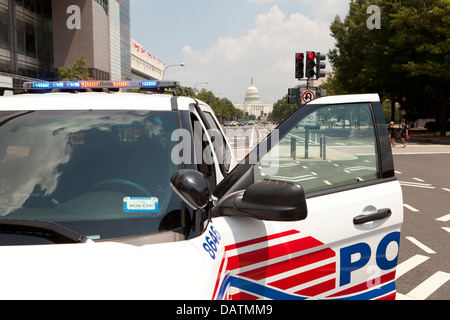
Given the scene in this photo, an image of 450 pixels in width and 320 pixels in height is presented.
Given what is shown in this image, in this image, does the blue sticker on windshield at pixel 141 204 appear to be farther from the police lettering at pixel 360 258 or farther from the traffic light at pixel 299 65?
the traffic light at pixel 299 65

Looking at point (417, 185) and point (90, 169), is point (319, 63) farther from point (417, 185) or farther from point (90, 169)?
point (90, 169)

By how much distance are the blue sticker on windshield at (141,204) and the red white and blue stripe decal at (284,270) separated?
39cm

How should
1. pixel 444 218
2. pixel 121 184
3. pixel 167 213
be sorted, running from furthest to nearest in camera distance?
pixel 444 218 < pixel 121 184 < pixel 167 213

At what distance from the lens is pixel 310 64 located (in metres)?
15.0

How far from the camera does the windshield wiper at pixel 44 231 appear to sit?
5.04 feet

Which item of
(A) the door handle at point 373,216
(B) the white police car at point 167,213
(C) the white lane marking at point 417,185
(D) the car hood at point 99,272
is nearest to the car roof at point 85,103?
(B) the white police car at point 167,213

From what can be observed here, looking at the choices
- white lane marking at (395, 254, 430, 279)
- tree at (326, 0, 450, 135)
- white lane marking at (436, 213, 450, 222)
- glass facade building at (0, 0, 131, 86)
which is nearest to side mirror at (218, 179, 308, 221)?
white lane marking at (395, 254, 430, 279)

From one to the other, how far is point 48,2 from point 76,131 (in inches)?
2027

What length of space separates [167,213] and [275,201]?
0.47m

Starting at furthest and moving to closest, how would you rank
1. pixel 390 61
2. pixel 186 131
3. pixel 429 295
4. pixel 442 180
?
pixel 390 61 → pixel 442 180 → pixel 429 295 → pixel 186 131

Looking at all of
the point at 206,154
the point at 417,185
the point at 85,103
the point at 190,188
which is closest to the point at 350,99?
the point at 206,154

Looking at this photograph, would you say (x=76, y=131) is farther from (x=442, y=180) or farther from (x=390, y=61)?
(x=390, y=61)

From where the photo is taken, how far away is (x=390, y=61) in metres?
37.3

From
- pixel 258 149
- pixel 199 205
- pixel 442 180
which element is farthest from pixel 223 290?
pixel 442 180
